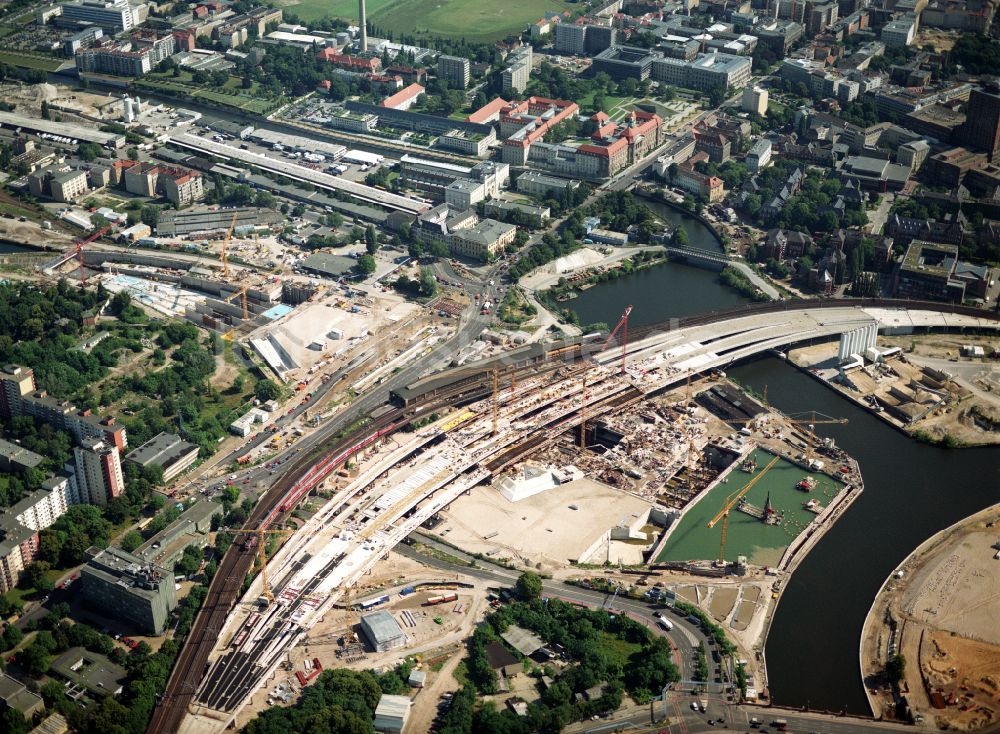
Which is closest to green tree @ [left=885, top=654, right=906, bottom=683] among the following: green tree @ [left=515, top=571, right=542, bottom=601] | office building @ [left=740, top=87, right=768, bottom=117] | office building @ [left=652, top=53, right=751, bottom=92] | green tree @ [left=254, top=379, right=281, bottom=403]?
green tree @ [left=515, top=571, right=542, bottom=601]

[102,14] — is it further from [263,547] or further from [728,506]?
[728,506]

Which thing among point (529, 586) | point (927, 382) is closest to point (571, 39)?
point (927, 382)

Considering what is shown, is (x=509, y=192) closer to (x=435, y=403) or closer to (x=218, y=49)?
(x=435, y=403)

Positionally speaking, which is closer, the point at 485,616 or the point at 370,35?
the point at 485,616

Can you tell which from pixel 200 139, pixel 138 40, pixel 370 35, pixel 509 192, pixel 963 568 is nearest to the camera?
pixel 963 568

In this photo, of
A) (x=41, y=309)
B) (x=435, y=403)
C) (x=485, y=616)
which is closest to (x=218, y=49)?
(x=41, y=309)

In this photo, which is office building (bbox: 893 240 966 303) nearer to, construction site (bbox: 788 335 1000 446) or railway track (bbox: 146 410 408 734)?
construction site (bbox: 788 335 1000 446)
